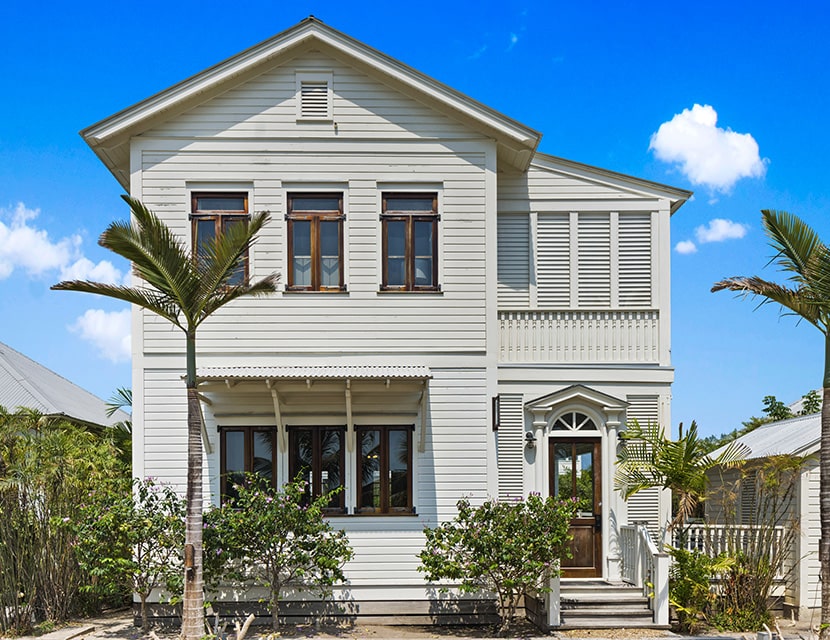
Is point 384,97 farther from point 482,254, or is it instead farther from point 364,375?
point 364,375

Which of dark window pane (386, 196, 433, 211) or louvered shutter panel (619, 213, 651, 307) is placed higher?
dark window pane (386, 196, 433, 211)

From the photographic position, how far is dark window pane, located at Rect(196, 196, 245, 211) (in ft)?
48.6

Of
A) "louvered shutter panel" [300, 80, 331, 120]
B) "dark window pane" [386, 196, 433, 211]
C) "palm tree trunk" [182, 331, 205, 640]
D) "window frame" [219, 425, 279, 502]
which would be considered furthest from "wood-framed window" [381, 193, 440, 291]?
"palm tree trunk" [182, 331, 205, 640]

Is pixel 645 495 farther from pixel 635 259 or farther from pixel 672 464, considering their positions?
pixel 635 259

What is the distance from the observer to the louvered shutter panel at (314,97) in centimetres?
1504

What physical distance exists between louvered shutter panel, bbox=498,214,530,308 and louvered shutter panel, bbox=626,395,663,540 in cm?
246

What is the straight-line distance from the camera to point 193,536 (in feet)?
38.7

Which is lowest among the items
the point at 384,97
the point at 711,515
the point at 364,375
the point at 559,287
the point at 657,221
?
the point at 711,515

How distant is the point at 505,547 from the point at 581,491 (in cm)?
274

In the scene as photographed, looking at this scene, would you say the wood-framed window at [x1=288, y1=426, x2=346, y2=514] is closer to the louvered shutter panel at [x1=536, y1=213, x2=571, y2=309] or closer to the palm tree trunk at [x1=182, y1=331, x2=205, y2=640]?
the palm tree trunk at [x1=182, y1=331, x2=205, y2=640]

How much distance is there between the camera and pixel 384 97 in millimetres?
15070

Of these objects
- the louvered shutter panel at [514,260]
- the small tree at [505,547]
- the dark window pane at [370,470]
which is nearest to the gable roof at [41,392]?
the dark window pane at [370,470]

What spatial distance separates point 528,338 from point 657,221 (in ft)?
9.85

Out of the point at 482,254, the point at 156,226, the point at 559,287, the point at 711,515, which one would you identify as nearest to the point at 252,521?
the point at 156,226
